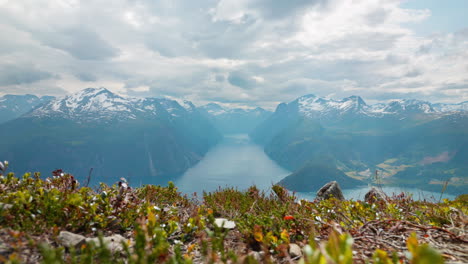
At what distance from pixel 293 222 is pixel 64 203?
4349mm

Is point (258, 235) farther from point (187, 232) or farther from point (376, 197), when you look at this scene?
point (376, 197)

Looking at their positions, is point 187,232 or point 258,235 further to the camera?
point 187,232

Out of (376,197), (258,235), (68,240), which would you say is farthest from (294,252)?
(376,197)

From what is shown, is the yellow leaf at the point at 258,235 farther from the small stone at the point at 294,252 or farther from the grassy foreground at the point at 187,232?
the small stone at the point at 294,252

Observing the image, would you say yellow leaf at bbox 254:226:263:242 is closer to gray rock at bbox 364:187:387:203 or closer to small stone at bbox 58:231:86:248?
small stone at bbox 58:231:86:248

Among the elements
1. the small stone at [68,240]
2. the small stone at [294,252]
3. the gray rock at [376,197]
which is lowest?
the gray rock at [376,197]

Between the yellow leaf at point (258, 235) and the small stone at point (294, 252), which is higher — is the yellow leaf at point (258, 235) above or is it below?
above

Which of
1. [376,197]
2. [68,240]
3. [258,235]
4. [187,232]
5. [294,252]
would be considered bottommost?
[376,197]

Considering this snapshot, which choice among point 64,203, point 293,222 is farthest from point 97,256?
point 293,222

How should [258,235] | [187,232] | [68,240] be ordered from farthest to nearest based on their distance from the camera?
[187,232]
[258,235]
[68,240]

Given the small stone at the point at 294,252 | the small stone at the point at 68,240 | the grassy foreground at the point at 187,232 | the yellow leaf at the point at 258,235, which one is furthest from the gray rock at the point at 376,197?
the small stone at the point at 68,240

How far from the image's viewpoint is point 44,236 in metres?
3.62

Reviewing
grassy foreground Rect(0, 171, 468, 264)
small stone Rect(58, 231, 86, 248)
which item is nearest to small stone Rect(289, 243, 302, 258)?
grassy foreground Rect(0, 171, 468, 264)

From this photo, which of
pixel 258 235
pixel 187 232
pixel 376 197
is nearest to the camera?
pixel 258 235
